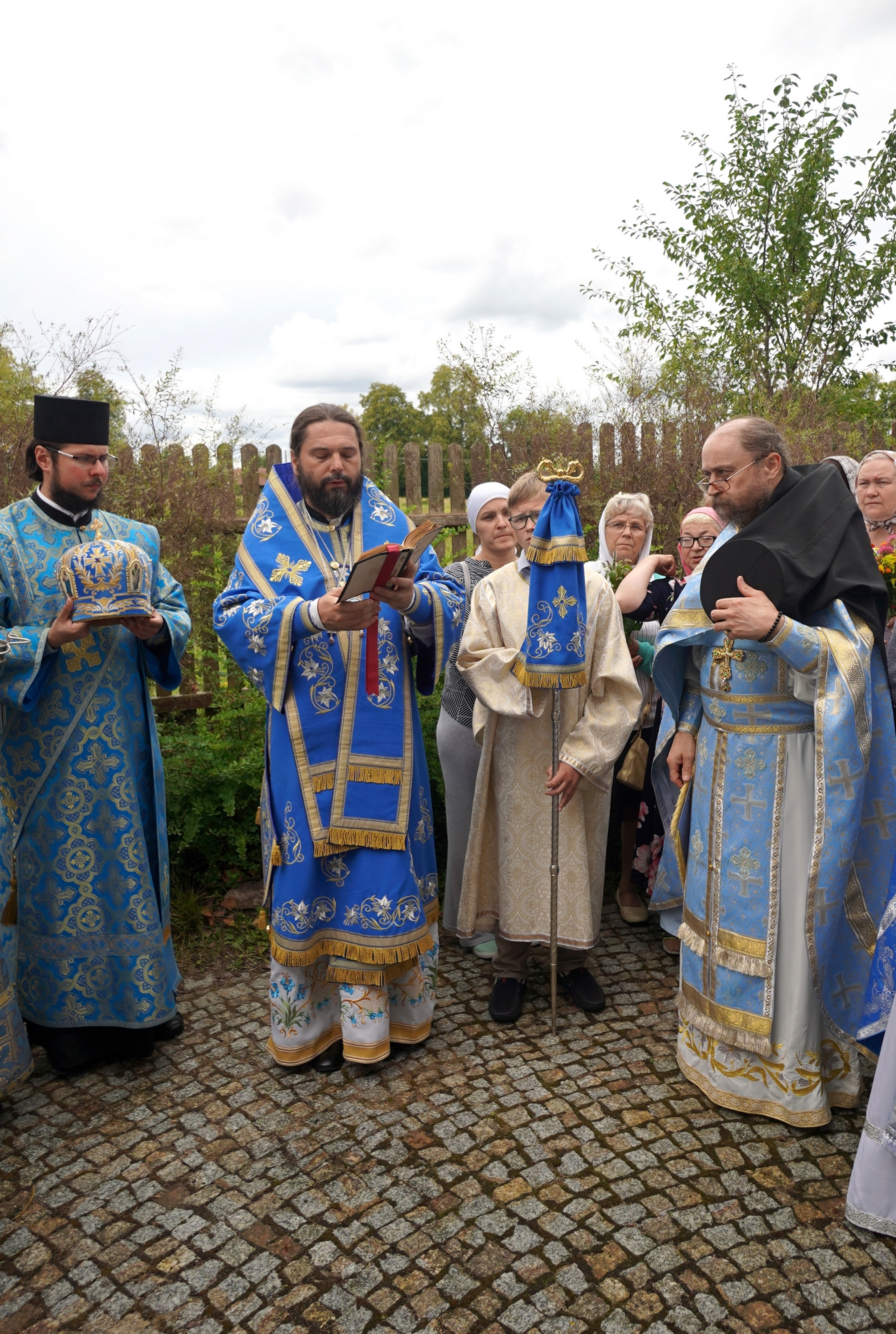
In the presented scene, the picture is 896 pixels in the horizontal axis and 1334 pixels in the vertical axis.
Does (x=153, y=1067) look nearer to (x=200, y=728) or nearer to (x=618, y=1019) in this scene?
(x=618, y=1019)

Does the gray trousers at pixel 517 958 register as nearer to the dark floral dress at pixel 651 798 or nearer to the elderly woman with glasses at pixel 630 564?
the dark floral dress at pixel 651 798

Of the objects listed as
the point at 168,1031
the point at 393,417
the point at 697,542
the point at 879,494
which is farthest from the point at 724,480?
the point at 393,417

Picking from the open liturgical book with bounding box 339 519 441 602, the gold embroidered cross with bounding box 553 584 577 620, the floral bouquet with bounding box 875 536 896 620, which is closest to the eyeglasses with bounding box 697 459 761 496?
the gold embroidered cross with bounding box 553 584 577 620

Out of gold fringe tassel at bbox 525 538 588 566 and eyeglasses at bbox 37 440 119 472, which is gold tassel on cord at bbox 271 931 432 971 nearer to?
gold fringe tassel at bbox 525 538 588 566

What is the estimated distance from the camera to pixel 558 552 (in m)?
3.36

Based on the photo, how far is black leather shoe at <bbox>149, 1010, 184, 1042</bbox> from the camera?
365cm

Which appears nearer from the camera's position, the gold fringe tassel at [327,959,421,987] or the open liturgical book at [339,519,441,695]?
the open liturgical book at [339,519,441,695]

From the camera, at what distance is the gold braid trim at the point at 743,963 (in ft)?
9.86

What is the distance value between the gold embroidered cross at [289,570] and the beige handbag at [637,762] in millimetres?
1952

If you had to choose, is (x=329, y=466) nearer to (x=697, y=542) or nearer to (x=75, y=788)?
(x=75, y=788)

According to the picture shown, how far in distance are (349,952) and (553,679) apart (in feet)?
4.16

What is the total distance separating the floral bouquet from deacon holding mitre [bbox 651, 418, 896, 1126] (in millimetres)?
1180

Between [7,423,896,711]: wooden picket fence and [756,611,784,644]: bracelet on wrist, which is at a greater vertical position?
[7,423,896,711]: wooden picket fence

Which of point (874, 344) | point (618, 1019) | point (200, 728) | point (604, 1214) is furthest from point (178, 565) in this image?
point (874, 344)
